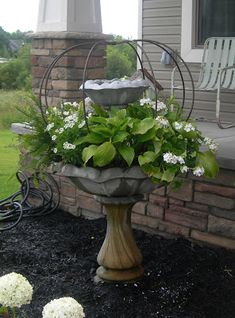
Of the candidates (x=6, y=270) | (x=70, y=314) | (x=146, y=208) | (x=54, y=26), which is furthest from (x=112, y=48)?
(x=70, y=314)

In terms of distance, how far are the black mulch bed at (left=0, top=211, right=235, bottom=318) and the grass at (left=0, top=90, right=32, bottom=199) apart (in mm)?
513

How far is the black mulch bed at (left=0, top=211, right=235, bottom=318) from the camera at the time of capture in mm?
2695

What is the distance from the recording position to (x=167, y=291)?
2.84m

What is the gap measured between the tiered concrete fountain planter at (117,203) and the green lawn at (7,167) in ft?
6.89

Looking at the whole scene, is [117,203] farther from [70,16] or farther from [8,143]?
[8,143]

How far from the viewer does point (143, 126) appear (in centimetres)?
260

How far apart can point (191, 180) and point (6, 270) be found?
1203 millimetres

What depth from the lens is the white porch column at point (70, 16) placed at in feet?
14.4

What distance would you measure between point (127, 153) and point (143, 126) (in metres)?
0.16

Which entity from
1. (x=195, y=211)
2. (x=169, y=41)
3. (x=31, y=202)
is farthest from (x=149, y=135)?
(x=169, y=41)

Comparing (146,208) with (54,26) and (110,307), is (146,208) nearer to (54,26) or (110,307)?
(110,307)

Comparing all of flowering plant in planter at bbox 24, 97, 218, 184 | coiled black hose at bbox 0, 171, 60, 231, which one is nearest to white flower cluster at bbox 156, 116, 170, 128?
flowering plant in planter at bbox 24, 97, 218, 184

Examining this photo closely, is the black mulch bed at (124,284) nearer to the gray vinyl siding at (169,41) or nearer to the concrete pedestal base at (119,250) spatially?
the concrete pedestal base at (119,250)

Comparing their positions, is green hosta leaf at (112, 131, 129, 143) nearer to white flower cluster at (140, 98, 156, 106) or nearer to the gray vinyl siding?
white flower cluster at (140, 98, 156, 106)
